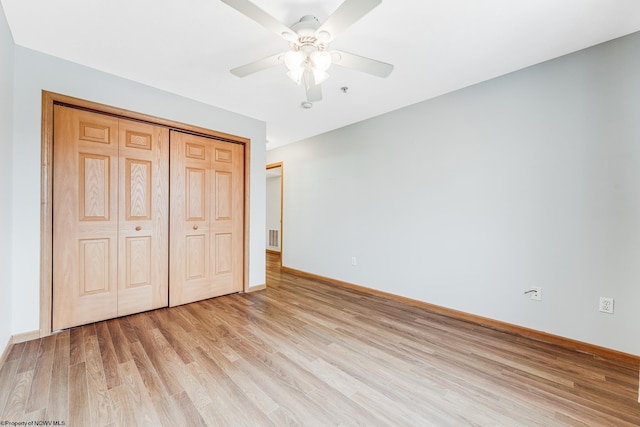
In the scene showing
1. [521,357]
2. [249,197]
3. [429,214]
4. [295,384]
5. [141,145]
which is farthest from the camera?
[249,197]

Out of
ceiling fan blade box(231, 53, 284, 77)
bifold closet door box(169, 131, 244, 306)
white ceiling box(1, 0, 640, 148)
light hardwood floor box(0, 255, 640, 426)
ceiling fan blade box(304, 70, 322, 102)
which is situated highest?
white ceiling box(1, 0, 640, 148)

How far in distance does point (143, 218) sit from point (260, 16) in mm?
2274

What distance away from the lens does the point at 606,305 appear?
6.61 feet

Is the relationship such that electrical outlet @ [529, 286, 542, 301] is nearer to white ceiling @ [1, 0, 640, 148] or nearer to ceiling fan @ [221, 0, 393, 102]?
white ceiling @ [1, 0, 640, 148]

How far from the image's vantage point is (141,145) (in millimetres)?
2705

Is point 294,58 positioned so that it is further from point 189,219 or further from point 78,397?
point 78,397

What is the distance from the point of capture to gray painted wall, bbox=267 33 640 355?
199 centimetres

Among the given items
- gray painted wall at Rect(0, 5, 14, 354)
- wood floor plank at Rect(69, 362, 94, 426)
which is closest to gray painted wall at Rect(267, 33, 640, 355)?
wood floor plank at Rect(69, 362, 94, 426)

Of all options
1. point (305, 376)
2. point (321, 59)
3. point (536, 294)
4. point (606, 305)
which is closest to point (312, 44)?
point (321, 59)

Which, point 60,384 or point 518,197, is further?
point 518,197

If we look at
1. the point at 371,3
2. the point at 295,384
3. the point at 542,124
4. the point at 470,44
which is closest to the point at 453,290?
the point at 542,124

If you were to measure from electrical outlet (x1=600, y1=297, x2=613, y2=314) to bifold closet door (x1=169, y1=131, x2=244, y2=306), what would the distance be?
356 cm

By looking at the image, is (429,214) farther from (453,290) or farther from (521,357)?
(521,357)

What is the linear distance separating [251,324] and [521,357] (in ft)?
7.32
